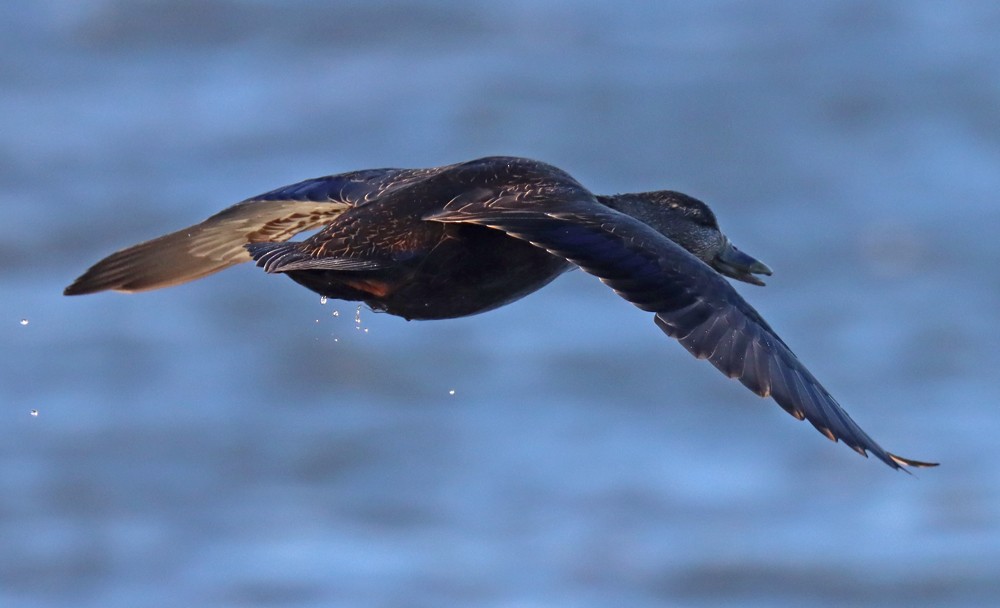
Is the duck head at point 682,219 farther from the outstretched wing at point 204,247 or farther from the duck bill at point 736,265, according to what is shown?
the outstretched wing at point 204,247

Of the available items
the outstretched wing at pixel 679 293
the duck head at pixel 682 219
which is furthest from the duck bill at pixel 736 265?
the outstretched wing at pixel 679 293

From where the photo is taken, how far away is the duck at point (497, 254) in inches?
222

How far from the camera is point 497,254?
21.0 feet

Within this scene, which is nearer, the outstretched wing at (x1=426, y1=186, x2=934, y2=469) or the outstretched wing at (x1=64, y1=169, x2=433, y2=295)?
the outstretched wing at (x1=426, y1=186, x2=934, y2=469)

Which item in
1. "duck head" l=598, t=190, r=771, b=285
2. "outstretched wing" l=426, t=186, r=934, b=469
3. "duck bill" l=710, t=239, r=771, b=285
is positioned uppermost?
"duck head" l=598, t=190, r=771, b=285

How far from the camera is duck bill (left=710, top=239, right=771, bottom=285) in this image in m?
7.29

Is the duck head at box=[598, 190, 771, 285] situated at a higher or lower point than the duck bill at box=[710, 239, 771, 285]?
higher

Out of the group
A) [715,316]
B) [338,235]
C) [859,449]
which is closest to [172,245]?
[338,235]

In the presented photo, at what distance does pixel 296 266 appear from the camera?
595 cm

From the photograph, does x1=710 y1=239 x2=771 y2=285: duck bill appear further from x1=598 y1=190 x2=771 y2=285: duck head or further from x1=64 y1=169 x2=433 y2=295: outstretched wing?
x1=64 y1=169 x2=433 y2=295: outstretched wing

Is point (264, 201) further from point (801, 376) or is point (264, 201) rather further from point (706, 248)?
point (801, 376)

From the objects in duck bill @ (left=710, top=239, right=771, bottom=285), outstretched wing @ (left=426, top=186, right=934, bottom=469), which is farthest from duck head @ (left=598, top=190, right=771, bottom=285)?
outstretched wing @ (left=426, top=186, right=934, bottom=469)

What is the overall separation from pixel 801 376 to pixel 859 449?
0.45 metres

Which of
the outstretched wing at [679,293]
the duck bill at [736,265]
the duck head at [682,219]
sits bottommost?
the outstretched wing at [679,293]
